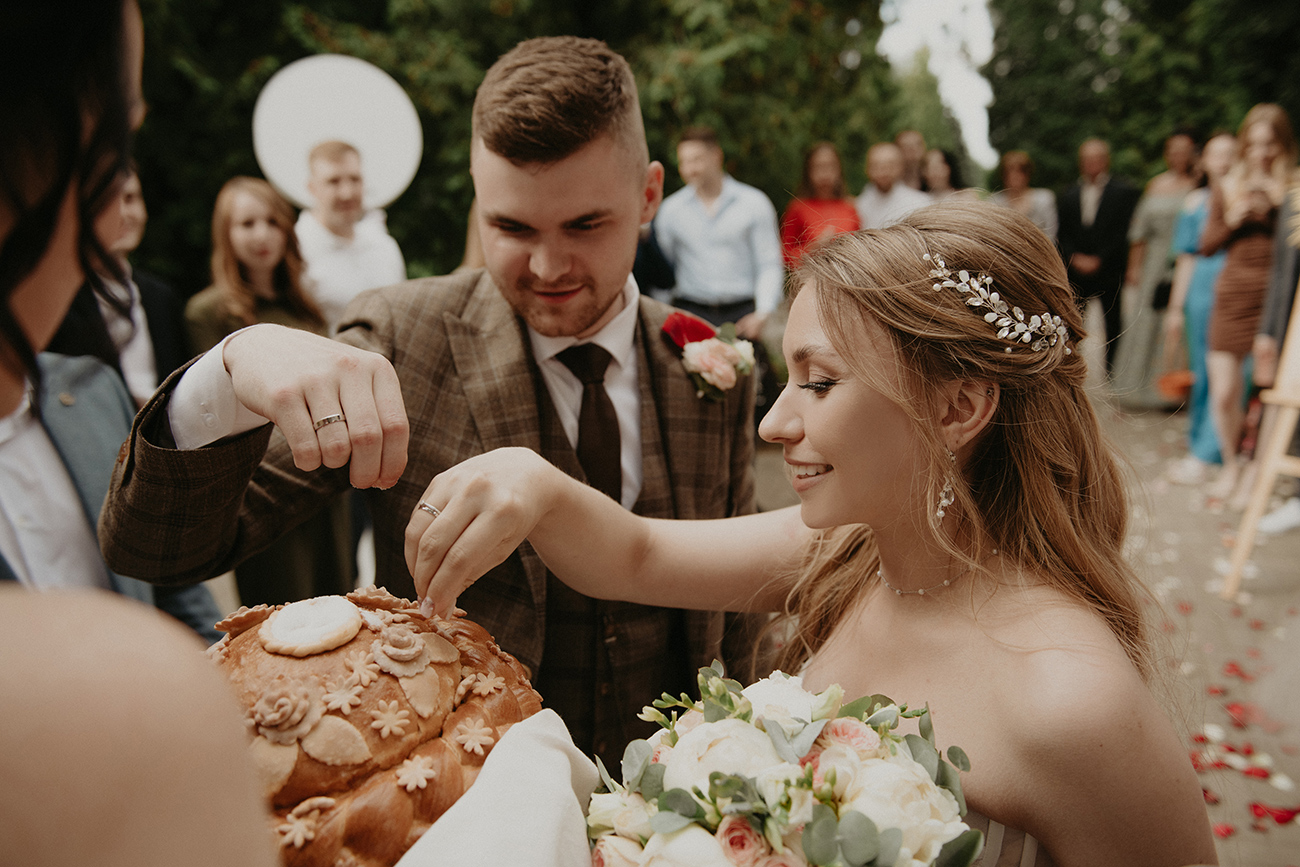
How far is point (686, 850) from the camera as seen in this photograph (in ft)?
2.97

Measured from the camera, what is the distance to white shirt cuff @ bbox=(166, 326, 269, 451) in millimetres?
1324

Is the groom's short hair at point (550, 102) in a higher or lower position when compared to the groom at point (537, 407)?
higher

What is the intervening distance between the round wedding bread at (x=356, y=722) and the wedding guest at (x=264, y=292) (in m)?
3.04

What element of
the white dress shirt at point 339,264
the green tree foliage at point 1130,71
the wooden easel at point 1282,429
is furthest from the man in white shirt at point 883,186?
the green tree foliage at point 1130,71

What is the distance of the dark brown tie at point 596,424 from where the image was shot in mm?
1956

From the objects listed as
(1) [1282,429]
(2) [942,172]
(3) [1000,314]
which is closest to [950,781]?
(3) [1000,314]

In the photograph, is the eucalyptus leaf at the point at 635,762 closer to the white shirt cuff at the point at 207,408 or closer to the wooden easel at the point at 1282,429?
the white shirt cuff at the point at 207,408

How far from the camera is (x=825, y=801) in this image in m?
0.94

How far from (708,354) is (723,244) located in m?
4.22

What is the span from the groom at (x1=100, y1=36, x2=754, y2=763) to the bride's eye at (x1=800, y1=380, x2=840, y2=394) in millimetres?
593

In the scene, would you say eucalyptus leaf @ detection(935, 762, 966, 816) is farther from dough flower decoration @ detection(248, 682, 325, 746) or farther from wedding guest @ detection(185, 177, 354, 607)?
wedding guest @ detection(185, 177, 354, 607)

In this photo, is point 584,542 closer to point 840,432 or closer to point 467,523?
point 467,523

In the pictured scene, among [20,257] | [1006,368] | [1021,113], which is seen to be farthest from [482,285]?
[1021,113]

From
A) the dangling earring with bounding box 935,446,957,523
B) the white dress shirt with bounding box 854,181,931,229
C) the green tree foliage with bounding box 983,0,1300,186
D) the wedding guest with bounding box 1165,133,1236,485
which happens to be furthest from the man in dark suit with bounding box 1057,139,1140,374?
the dangling earring with bounding box 935,446,957,523
